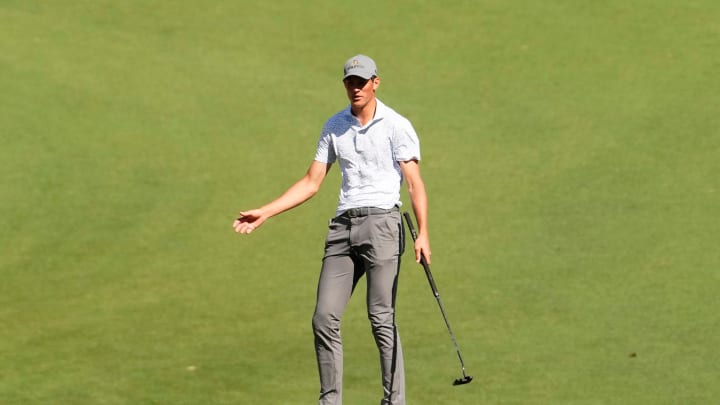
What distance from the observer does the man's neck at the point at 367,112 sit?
828 centimetres

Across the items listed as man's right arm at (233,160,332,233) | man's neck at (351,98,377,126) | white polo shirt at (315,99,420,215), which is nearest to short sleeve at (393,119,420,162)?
white polo shirt at (315,99,420,215)

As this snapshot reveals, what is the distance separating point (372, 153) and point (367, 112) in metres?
0.27

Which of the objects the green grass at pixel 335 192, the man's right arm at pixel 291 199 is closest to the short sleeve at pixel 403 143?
the man's right arm at pixel 291 199

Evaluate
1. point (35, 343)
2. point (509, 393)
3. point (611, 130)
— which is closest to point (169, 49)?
point (611, 130)

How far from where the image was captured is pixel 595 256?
12.2 meters

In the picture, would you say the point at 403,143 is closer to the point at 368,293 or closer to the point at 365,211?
the point at 365,211

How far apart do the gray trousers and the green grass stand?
1043 millimetres

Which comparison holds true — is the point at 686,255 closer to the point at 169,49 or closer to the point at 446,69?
the point at 446,69

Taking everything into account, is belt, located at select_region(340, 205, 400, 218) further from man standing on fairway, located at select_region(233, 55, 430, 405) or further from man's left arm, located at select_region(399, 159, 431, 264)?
man's left arm, located at select_region(399, 159, 431, 264)

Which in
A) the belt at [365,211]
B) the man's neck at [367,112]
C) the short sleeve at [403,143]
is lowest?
the belt at [365,211]

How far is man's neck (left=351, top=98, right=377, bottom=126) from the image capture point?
27.2ft

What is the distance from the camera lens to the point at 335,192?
14.3m

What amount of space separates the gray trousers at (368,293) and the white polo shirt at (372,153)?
123mm

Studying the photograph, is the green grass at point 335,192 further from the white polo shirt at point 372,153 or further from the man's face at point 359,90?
the man's face at point 359,90
